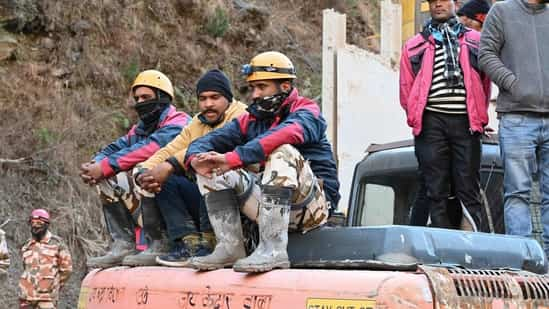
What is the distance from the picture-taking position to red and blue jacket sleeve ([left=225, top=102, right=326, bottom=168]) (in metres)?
5.30

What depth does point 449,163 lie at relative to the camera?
6.37m

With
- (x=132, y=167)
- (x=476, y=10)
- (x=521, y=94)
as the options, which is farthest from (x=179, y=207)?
(x=476, y=10)

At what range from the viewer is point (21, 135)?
1697cm

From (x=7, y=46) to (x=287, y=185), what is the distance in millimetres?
13900

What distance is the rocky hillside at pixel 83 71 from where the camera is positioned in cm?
1634

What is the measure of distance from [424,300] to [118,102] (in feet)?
48.3

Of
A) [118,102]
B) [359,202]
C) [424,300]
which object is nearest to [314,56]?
[118,102]

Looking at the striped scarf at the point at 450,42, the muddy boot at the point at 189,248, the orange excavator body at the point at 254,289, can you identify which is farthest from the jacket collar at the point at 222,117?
the striped scarf at the point at 450,42

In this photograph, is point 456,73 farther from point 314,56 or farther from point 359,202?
point 314,56

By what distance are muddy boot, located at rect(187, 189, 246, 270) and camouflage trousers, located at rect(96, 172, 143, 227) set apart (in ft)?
4.20


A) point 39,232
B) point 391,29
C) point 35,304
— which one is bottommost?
point 35,304

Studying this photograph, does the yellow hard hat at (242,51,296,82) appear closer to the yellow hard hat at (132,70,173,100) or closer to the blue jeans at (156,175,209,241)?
the blue jeans at (156,175,209,241)

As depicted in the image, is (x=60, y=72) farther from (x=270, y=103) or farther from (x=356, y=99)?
(x=270, y=103)

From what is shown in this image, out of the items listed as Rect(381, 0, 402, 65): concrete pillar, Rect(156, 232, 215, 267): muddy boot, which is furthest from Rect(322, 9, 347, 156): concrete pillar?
Rect(156, 232, 215, 267): muddy boot
